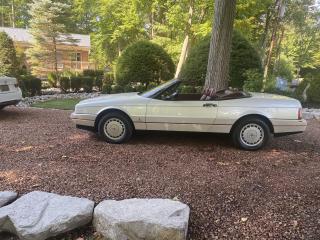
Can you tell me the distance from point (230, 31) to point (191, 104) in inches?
101

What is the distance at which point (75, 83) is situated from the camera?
55.5 feet

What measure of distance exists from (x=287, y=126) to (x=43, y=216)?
400cm

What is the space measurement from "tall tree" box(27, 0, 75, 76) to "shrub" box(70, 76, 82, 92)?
6.10m

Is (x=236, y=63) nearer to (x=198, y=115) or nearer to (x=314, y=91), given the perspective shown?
(x=314, y=91)

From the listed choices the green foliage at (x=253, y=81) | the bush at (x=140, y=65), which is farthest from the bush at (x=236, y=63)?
the bush at (x=140, y=65)

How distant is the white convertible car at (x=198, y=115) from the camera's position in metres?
5.24

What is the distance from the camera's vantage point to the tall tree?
76.6 feet

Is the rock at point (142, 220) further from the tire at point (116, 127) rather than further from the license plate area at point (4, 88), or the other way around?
the license plate area at point (4, 88)

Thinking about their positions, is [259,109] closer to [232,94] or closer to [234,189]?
[232,94]

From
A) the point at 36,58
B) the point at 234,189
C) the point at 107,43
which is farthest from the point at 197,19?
the point at 234,189

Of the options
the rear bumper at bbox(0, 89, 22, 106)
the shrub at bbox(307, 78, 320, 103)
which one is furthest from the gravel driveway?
the shrub at bbox(307, 78, 320, 103)

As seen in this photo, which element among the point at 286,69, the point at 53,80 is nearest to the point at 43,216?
the point at 53,80

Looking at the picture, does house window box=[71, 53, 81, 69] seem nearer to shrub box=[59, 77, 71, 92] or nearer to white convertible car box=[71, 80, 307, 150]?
shrub box=[59, 77, 71, 92]

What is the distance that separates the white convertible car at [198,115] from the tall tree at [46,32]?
18249 millimetres
